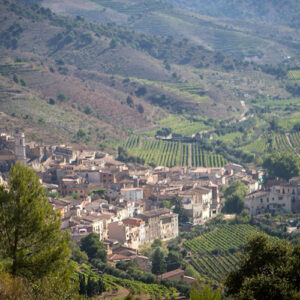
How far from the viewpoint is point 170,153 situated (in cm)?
7294

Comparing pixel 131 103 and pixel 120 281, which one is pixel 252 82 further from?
pixel 120 281

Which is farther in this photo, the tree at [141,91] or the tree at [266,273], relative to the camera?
the tree at [141,91]

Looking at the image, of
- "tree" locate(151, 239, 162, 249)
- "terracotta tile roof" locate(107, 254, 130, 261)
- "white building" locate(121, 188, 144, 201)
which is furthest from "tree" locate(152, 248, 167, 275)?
"white building" locate(121, 188, 144, 201)

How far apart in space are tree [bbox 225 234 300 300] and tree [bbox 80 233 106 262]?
1894cm

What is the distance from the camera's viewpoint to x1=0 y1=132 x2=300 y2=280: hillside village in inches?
1671

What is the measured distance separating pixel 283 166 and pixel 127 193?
652 inches

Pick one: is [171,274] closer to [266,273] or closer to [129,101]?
Answer: [266,273]

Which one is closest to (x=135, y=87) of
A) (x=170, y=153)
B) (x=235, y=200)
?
(x=170, y=153)

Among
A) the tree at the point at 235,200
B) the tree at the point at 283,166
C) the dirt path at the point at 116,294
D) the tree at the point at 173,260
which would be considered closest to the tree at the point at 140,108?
the tree at the point at 283,166

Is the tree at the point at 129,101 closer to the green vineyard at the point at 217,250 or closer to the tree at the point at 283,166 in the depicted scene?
the tree at the point at 283,166

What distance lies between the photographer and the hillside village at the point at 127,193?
139ft

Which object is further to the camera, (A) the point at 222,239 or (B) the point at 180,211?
(B) the point at 180,211

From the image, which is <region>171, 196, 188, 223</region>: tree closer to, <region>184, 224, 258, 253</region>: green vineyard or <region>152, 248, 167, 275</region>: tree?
<region>184, 224, 258, 253</region>: green vineyard

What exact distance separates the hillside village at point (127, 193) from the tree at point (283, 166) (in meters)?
1.44
